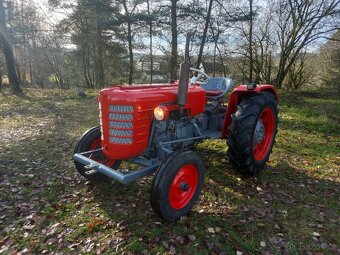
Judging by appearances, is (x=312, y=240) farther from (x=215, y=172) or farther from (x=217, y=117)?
(x=217, y=117)

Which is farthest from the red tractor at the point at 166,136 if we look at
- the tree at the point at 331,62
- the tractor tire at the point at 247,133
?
the tree at the point at 331,62

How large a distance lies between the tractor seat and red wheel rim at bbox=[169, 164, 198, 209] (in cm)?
177

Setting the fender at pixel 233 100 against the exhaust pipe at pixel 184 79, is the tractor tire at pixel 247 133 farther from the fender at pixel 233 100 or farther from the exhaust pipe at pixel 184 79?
the exhaust pipe at pixel 184 79

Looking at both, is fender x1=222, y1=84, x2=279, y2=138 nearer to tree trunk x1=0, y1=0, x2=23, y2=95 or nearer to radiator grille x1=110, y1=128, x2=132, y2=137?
radiator grille x1=110, y1=128, x2=132, y2=137

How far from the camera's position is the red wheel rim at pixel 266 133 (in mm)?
4324

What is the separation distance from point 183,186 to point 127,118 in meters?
0.98

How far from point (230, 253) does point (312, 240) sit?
93cm

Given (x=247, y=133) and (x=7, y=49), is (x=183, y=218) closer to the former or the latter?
(x=247, y=133)

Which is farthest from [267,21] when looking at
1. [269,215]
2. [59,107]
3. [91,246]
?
[91,246]

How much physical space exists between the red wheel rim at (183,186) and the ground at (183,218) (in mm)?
202

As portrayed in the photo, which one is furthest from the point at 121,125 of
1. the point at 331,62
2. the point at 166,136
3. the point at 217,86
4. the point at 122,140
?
the point at 331,62

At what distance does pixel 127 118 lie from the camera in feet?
9.46

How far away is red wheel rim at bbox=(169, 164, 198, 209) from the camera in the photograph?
2.99 m

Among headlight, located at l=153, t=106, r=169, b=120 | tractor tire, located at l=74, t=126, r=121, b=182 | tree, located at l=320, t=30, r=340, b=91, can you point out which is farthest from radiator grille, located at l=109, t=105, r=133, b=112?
tree, located at l=320, t=30, r=340, b=91
